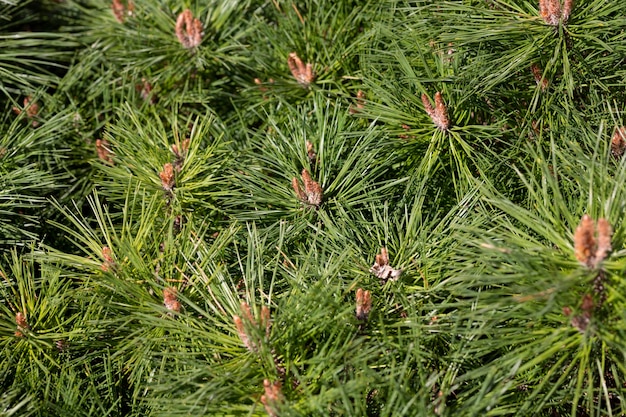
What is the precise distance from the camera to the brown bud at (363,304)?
714 millimetres

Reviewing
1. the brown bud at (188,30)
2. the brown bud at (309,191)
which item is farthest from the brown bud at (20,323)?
the brown bud at (188,30)

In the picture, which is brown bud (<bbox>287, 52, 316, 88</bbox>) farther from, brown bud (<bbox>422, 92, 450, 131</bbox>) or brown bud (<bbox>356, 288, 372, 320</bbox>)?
brown bud (<bbox>356, 288, 372, 320</bbox>)

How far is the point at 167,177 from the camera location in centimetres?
88

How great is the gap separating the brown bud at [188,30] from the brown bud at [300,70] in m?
0.13

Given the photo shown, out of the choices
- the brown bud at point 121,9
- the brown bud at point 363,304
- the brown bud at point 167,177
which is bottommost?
the brown bud at point 363,304

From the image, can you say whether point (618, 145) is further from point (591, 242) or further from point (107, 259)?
point (107, 259)

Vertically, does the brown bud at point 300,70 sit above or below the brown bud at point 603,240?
above

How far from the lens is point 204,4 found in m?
1.10

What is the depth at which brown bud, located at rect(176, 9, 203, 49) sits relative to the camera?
1.03m

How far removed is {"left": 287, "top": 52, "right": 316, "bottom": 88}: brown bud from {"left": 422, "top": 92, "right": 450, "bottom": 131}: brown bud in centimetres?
19

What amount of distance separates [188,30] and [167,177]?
25 centimetres

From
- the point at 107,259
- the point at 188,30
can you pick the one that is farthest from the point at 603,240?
the point at 188,30

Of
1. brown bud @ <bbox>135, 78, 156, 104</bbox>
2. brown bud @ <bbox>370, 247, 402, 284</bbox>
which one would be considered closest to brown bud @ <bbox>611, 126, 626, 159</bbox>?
brown bud @ <bbox>370, 247, 402, 284</bbox>

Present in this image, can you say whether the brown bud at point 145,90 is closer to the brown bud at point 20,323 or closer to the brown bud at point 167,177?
the brown bud at point 167,177
